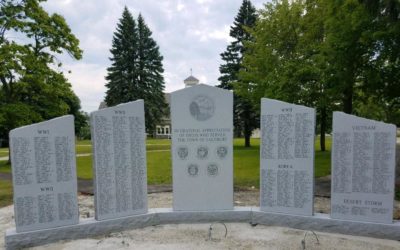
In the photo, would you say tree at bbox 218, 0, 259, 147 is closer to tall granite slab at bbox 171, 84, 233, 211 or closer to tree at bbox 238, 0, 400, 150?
tree at bbox 238, 0, 400, 150

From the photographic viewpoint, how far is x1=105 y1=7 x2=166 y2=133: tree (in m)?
36.4

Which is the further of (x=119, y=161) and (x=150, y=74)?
(x=150, y=74)

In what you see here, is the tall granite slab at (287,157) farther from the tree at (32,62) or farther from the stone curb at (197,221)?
the tree at (32,62)

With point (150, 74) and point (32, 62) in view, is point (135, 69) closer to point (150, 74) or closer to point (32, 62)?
point (150, 74)

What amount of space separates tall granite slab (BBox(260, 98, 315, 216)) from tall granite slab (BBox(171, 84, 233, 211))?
76cm

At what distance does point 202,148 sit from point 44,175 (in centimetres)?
301

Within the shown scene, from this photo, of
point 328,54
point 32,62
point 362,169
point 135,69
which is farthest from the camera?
point 135,69

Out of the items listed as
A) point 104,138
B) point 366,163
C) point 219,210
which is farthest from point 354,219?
point 104,138

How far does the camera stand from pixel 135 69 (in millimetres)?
37312

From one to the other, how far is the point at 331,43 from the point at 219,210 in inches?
281

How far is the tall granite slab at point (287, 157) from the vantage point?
6199mm

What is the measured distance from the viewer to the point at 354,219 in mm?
5969

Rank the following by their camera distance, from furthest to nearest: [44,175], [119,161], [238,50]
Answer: [238,50] → [119,161] → [44,175]

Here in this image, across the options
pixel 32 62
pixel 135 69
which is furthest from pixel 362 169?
pixel 135 69
